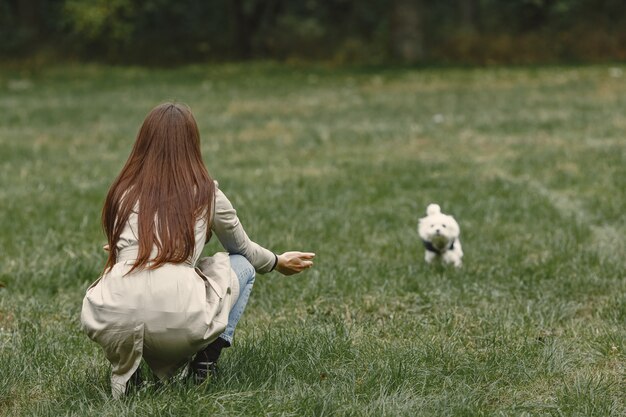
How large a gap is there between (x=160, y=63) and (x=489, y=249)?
2632 cm

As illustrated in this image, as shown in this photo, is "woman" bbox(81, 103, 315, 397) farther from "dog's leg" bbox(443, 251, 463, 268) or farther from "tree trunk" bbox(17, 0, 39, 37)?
"tree trunk" bbox(17, 0, 39, 37)

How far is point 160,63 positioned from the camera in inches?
1248

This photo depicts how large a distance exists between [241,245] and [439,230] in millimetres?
2177

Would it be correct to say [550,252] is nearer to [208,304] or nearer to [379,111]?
[208,304]

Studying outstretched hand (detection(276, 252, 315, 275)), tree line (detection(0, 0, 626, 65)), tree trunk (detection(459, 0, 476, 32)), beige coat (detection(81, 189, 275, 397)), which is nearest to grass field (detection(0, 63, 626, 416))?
beige coat (detection(81, 189, 275, 397))

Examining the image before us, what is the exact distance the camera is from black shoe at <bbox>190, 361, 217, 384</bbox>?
3.83 meters

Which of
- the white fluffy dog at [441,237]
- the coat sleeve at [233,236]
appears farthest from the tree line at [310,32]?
the coat sleeve at [233,236]

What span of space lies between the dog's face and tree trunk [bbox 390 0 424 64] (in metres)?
23.2

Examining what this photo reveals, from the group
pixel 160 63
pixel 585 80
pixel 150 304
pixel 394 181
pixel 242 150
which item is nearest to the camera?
pixel 150 304

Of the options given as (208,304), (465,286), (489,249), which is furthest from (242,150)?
(208,304)

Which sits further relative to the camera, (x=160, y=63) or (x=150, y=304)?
(x=160, y=63)

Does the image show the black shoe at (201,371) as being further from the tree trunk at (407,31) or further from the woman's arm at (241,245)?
the tree trunk at (407,31)

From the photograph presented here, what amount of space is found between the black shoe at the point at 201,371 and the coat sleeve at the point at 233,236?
0.49 meters

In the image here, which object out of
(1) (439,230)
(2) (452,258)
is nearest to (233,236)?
(1) (439,230)
